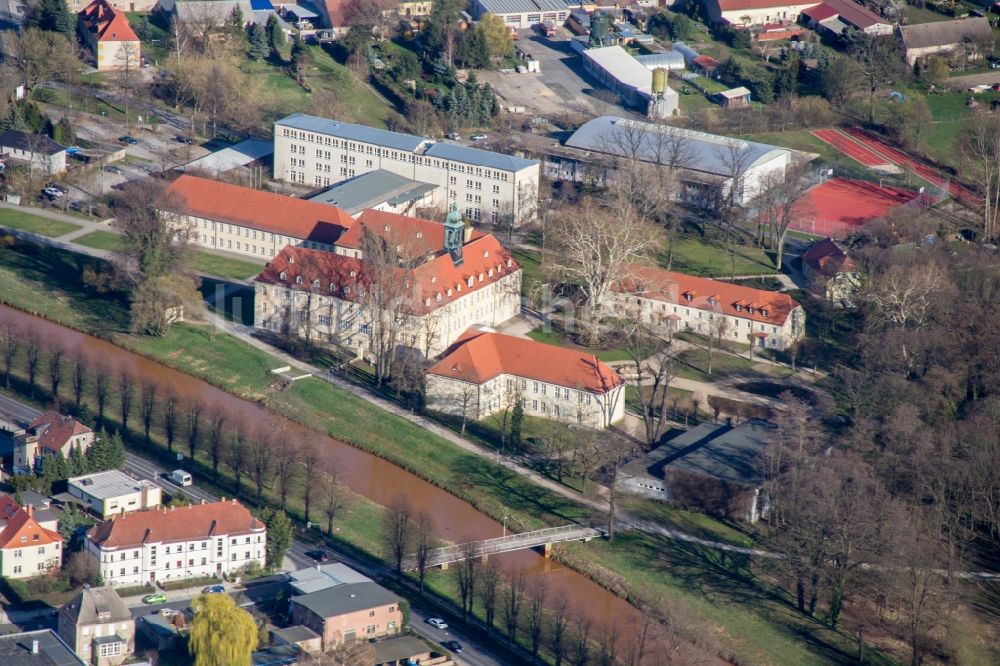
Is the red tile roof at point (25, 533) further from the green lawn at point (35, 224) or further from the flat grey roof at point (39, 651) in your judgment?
the green lawn at point (35, 224)

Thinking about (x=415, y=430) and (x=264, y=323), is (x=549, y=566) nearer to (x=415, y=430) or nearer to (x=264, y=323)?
(x=415, y=430)

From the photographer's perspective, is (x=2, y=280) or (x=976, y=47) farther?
(x=976, y=47)

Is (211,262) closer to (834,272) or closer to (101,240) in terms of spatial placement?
(101,240)

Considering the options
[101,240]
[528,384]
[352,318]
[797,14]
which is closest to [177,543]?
[528,384]

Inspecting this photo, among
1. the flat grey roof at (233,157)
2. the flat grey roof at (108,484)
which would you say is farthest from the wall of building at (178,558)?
the flat grey roof at (233,157)

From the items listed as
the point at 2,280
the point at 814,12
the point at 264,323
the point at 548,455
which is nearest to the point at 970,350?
the point at 548,455
